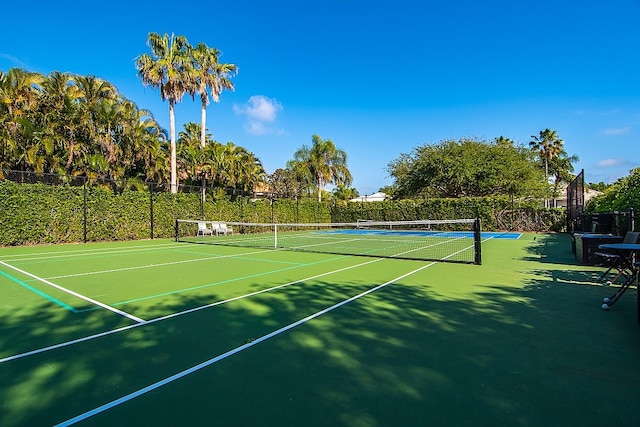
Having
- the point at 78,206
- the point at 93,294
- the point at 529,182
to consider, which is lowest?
the point at 93,294

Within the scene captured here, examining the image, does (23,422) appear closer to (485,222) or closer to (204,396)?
(204,396)

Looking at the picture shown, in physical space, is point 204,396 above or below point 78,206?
below

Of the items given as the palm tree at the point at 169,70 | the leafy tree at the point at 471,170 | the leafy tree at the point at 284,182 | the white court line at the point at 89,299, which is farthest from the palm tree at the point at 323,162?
the white court line at the point at 89,299

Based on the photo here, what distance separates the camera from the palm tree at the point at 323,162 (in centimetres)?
3666

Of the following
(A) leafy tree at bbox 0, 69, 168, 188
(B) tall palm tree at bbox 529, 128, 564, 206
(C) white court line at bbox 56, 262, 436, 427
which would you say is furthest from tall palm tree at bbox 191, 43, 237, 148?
(B) tall palm tree at bbox 529, 128, 564, 206

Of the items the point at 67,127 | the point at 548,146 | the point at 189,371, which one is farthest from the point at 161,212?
the point at 548,146

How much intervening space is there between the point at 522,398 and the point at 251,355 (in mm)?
2351

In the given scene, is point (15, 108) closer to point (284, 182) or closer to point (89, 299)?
point (89, 299)

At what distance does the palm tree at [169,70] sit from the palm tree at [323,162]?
52.2 feet

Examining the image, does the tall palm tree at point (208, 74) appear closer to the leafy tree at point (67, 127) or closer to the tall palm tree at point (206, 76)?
the tall palm tree at point (206, 76)

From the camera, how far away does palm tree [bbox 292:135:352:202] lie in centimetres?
3666

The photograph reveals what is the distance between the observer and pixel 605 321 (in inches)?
173

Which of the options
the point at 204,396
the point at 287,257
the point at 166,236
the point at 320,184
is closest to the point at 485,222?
the point at 320,184

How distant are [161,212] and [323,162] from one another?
20040 millimetres
